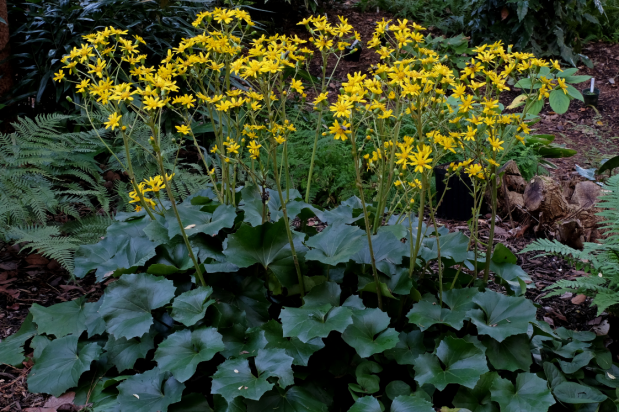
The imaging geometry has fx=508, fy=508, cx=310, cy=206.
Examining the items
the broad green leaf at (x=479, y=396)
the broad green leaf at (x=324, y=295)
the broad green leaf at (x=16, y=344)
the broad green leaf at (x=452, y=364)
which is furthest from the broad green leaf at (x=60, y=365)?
the broad green leaf at (x=479, y=396)

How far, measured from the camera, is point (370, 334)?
1.62 m

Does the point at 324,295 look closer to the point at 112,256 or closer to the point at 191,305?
the point at 191,305

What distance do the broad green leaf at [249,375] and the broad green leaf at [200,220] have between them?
0.47 metres

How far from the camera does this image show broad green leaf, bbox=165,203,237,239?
5.90ft

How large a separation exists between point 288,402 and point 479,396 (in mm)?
611

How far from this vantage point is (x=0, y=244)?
2650mm

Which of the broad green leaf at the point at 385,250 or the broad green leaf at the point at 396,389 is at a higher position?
the broad green leaf at the point at 385,250

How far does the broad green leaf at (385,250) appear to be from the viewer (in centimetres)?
180

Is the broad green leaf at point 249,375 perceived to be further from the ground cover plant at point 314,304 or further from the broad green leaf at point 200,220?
the broad green leaf at point 200,220

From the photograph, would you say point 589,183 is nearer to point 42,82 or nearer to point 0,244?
point 0,244

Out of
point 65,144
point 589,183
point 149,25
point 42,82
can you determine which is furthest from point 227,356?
point 149,25

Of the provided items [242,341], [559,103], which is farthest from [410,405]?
[559,103]

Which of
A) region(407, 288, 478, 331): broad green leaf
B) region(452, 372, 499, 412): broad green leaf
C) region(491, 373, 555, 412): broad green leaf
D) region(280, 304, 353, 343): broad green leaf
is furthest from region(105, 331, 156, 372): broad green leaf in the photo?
region(491, 373, 555, 412): broad green leaf

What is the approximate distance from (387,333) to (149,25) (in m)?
3.39
